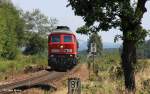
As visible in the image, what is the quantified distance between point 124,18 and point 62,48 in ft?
77.6

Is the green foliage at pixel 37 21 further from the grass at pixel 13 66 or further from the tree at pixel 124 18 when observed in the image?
the tree at pixel 124 18

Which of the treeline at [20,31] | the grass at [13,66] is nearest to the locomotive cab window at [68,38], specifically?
the grass at [13,66]

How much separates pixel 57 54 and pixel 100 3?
24.1 metres

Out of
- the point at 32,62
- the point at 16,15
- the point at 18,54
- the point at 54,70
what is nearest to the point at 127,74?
the point at 54,70

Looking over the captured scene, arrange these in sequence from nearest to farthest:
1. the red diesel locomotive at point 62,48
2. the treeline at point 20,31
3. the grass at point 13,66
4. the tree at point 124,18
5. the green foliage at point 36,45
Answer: the tree at point 124,18
the red diesel locomotive at point 62,48
the grass at point 13,66
the treeline at point 20,31
the green foliage at point 36,45

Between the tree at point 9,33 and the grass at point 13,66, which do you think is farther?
the tree at point 9,33

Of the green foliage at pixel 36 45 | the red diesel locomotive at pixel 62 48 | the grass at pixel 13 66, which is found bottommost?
the grass at pixel 13 66

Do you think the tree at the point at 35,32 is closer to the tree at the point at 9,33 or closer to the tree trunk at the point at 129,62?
the tree at the point at 9,33

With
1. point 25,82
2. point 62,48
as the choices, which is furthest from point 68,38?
point 25,82

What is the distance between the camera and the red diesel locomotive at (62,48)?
41.6 metres

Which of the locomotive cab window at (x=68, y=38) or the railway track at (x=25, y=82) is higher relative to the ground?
the locomotive cab window at (x=68, y=38)

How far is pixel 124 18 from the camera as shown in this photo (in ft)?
60.0

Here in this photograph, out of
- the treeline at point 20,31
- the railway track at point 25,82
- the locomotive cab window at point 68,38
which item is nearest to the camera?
the railway track at point 25,82

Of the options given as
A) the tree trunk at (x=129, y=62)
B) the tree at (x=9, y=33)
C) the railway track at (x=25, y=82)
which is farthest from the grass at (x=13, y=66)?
the tree trunk at (x=129, y=62)
